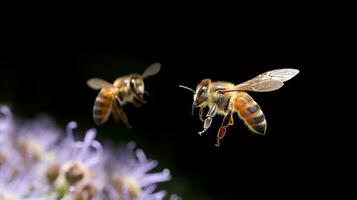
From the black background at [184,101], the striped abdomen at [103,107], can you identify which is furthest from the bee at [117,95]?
the black background at [184,101]

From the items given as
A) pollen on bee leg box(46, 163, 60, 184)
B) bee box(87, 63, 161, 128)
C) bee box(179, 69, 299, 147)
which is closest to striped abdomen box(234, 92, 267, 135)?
bee box(179, 69, 299, 147)

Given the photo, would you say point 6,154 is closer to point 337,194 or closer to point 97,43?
point 97,43

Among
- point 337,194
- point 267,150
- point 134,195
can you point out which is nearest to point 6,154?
point 134,195

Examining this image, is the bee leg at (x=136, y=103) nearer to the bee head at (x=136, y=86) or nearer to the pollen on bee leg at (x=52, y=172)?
the bee head at (x=136, y=86)

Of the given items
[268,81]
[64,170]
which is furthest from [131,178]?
[268,81]

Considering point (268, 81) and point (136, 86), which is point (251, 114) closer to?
point (268, 81)
